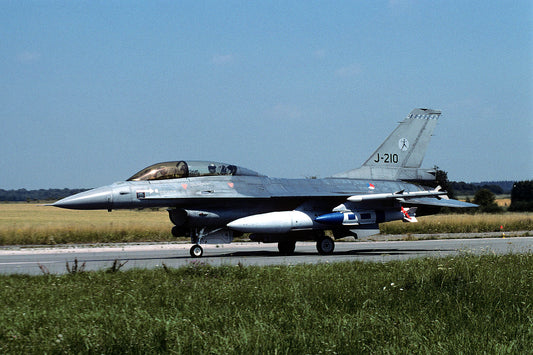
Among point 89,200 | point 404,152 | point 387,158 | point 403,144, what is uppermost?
point 403,144

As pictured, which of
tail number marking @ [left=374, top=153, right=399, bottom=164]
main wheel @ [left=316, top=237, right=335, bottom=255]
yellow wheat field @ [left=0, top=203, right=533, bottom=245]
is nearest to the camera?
main wheel @ [left=316, top=237, right=335, bottom=255]

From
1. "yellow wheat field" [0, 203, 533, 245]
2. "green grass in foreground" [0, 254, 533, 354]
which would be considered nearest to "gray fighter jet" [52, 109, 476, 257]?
"green grass in foreground" [0, 254, 533, 354]

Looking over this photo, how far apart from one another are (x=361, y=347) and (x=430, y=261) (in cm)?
649

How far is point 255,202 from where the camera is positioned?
17688 millimetres

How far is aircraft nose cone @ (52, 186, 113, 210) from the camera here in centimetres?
1520

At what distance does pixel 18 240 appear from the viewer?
2464 centimetres

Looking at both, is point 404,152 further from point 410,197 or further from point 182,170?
point 182,170

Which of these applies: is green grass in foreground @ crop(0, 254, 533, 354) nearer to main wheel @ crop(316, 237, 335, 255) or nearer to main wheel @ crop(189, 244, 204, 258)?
main wheel @ crop(189, 244, 204, 258)

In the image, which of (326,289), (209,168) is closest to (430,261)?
(326,289)

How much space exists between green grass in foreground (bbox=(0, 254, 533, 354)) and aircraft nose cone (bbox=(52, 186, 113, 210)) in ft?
17.1

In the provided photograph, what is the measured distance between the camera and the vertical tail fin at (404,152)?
20.8 metres

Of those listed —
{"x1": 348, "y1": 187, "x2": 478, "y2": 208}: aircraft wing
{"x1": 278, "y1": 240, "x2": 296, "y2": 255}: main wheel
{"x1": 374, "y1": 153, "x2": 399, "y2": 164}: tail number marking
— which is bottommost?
{"x1": 278, "y1": 240, "x2": 296, "y2": 255}: main wheel

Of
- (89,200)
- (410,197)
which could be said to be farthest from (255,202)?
(89,200)

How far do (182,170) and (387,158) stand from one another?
778 centimetres
